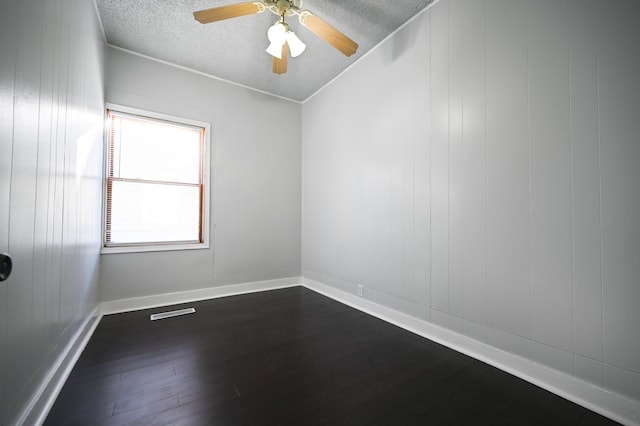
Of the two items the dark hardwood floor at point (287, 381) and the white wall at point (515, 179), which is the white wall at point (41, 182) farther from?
the white wall at point (515, 179)

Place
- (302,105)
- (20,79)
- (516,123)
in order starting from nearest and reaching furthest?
(20,79) → (516,123) → (302,105)

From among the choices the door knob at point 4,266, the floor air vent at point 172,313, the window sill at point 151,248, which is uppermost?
the door knob at point 4,266

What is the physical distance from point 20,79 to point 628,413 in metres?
3.40

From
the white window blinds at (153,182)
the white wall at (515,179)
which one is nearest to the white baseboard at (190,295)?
the white window blinds at (153,182)

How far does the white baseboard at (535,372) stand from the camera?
4.42ft

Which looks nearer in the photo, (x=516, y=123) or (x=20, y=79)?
(x=20, y=79)

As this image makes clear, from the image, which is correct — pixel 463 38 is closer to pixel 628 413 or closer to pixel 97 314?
pixel 628 413

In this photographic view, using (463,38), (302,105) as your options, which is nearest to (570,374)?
(463,38)

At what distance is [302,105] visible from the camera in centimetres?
430

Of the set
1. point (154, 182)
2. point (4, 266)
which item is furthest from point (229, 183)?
point (4, 266)

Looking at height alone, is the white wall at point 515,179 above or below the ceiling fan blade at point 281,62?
below

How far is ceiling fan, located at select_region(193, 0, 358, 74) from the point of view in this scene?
196 cm

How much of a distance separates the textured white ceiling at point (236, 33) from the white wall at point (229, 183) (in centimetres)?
28

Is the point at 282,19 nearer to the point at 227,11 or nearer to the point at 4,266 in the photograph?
the point at 227,11
